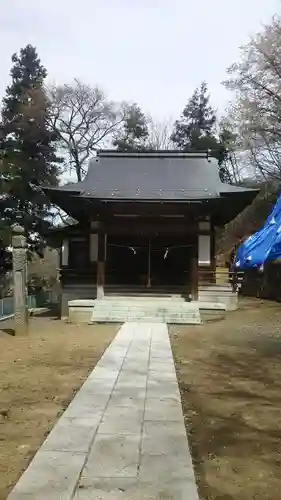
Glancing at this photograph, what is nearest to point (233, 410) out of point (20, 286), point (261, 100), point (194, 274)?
point (20, 286)

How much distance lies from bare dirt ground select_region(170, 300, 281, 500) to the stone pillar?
3.69m

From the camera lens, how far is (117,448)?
152 inches

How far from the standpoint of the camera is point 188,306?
14.8 m

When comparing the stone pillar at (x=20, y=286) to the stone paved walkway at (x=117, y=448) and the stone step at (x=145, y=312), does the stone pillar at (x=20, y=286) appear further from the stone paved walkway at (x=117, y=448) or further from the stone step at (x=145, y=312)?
the stone paved walkway at (x=117, y=448)

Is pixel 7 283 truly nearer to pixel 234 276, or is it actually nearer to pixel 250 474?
pixel 234 276

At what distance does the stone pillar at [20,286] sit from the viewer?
11.2 metres

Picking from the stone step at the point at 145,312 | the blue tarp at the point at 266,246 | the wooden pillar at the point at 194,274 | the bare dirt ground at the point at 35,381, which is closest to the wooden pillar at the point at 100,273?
the stone step at the point at 145,312

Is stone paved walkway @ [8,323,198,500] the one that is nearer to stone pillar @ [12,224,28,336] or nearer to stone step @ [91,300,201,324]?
stone pillar @ [12,224,28,336]

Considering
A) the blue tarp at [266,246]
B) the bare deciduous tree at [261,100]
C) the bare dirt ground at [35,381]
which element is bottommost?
the bare dirt ground at [35,381]

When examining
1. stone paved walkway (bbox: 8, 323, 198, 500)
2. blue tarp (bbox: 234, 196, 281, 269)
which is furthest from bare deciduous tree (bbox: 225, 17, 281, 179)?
stone paved walkway (bbox: 8, 323, 198, 500)

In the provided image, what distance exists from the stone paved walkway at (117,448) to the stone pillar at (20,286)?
16.1 feet

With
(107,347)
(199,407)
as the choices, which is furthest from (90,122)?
(199,407)

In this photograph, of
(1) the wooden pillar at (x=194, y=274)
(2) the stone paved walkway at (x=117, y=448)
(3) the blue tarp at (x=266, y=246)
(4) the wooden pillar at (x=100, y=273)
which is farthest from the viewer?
(4) the wooden pillar at (x=100, y=273)

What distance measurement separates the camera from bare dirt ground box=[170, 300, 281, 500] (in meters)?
3.40
